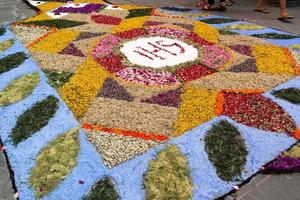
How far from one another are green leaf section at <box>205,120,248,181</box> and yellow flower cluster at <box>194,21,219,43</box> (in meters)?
3.30

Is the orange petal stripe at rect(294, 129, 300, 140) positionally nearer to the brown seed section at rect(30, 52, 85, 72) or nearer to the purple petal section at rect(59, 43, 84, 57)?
the brown seed section at rect(30, 52, 85, 72)

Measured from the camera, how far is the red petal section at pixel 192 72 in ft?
19.2

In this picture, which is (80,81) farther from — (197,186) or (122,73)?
(197,186)

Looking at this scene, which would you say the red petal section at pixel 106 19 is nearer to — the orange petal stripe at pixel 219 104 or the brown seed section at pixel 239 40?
the brown seed section at pixel 239 40

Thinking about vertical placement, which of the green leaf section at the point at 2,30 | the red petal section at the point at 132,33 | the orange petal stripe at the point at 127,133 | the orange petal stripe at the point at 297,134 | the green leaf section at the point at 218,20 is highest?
the red petal section at the point at 132,33

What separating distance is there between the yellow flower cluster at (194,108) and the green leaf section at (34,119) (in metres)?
1.58

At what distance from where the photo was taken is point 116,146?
414cm

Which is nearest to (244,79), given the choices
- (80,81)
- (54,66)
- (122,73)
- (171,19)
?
(122,73)

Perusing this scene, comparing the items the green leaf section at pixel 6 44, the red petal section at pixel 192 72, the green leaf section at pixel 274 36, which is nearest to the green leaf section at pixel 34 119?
the red petal section at pixel 192 72

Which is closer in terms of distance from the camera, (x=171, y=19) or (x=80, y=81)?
(x=80, y=81)

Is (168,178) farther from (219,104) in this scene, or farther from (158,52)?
(158,52)

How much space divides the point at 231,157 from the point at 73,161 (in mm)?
1614

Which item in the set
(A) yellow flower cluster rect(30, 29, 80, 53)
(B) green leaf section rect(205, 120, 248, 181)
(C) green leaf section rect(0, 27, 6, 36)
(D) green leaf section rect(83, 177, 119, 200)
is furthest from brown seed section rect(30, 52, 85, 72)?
(D) green leaf section rect(83, 177, 119, 200)

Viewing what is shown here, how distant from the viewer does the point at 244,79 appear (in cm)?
575
